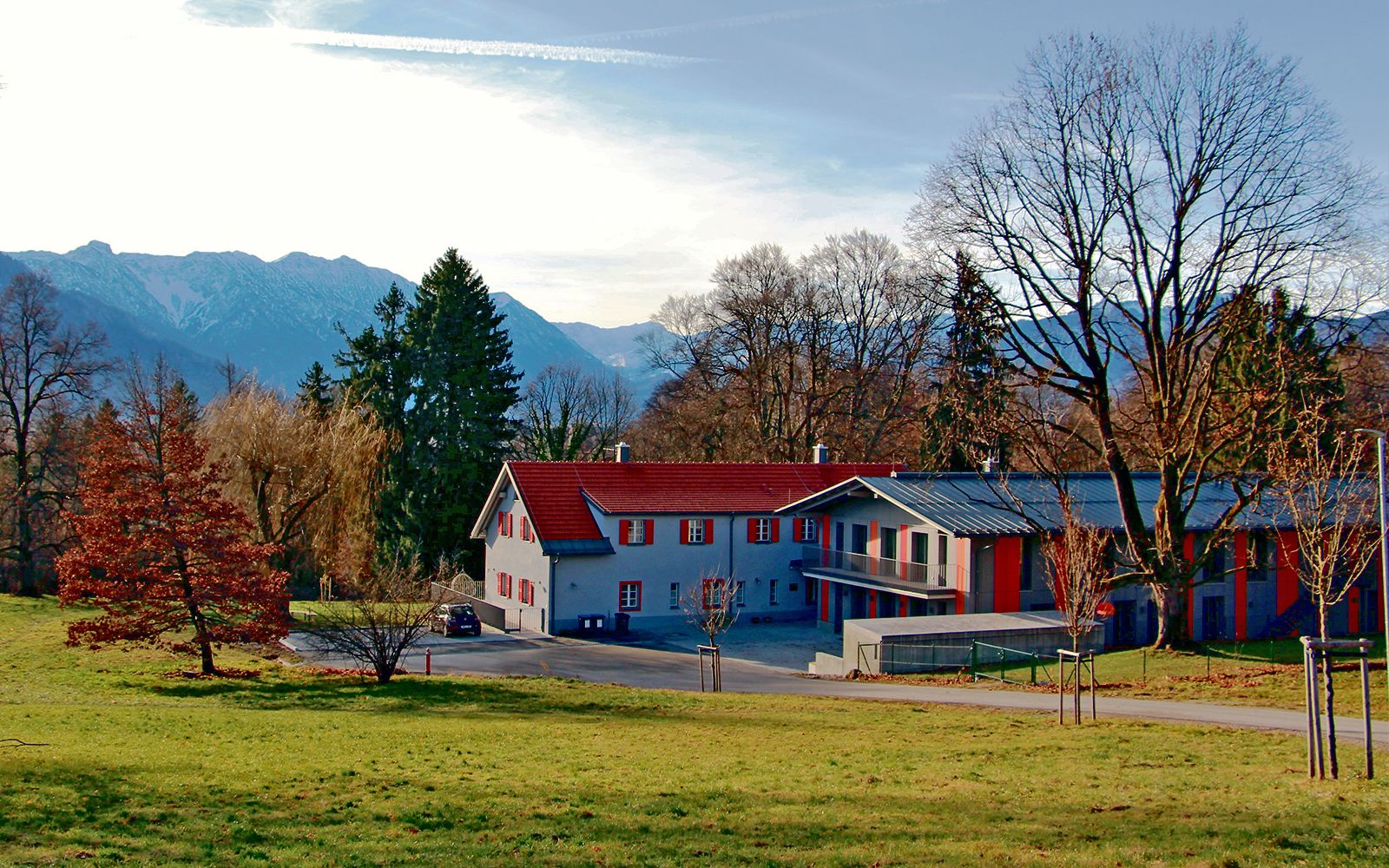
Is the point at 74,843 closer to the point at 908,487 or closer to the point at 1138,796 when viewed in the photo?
the point at 1138,796

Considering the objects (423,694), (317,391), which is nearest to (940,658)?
(423,694)

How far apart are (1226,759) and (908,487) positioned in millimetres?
27085

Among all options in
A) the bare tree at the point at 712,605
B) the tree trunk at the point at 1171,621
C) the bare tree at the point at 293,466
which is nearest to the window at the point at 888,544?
the bare tree at the point at 712,605

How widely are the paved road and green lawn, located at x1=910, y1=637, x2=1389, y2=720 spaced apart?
111 cm

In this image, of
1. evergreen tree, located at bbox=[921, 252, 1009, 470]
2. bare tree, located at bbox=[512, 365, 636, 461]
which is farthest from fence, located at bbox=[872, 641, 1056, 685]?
bare tree, located at bbox=[512, 365, 636, 461]

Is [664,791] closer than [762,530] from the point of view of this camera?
Yes

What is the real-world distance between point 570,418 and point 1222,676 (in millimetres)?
68419

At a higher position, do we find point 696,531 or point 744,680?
point 696,531

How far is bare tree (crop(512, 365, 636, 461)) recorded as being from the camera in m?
64.7

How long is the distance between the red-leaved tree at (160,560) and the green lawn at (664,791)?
21.0ft

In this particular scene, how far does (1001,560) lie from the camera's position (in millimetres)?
38688

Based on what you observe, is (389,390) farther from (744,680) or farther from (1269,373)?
(1269,373)

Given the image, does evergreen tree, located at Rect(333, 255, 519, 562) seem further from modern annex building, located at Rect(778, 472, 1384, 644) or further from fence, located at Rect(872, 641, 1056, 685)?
fence, located at Rect(872, 641, 1056, 685)

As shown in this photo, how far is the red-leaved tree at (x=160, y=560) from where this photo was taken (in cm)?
2858
